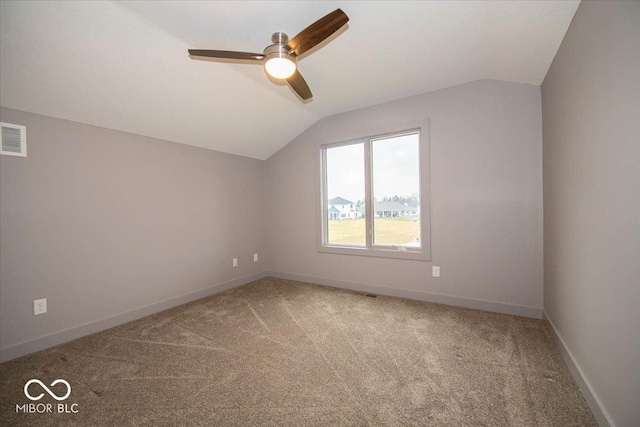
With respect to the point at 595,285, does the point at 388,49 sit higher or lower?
higher

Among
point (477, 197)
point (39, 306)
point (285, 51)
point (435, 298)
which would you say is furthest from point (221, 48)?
point (435, 298)

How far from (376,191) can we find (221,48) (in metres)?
2.56

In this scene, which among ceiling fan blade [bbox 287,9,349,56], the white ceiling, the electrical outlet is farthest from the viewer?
the electrical outlet

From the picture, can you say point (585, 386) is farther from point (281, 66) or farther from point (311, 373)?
point (281, 66)

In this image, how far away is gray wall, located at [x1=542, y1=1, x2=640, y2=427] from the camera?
3.82 ft

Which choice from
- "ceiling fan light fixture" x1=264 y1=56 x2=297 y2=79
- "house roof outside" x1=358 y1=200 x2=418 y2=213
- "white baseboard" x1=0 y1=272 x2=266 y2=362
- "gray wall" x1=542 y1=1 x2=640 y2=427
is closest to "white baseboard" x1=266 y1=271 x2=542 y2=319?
"gray wall" x1=542 y1=1 x2=640 y2=427

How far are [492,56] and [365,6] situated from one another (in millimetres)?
1408

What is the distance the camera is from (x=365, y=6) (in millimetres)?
1793

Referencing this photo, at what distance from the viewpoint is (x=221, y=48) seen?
2305 millimetres

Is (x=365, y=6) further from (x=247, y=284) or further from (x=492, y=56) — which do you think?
(x=247, y=284)

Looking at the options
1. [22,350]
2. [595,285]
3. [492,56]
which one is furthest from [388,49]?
[22,350]

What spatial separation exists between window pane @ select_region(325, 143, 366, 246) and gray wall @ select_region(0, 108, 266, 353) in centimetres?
170

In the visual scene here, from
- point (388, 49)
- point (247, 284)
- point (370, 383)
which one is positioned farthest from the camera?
point (247, 284)

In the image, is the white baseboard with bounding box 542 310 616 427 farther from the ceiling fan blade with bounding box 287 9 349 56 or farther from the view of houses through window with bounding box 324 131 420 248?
the ceiling fan blade with bounding box 287 9 349 56
